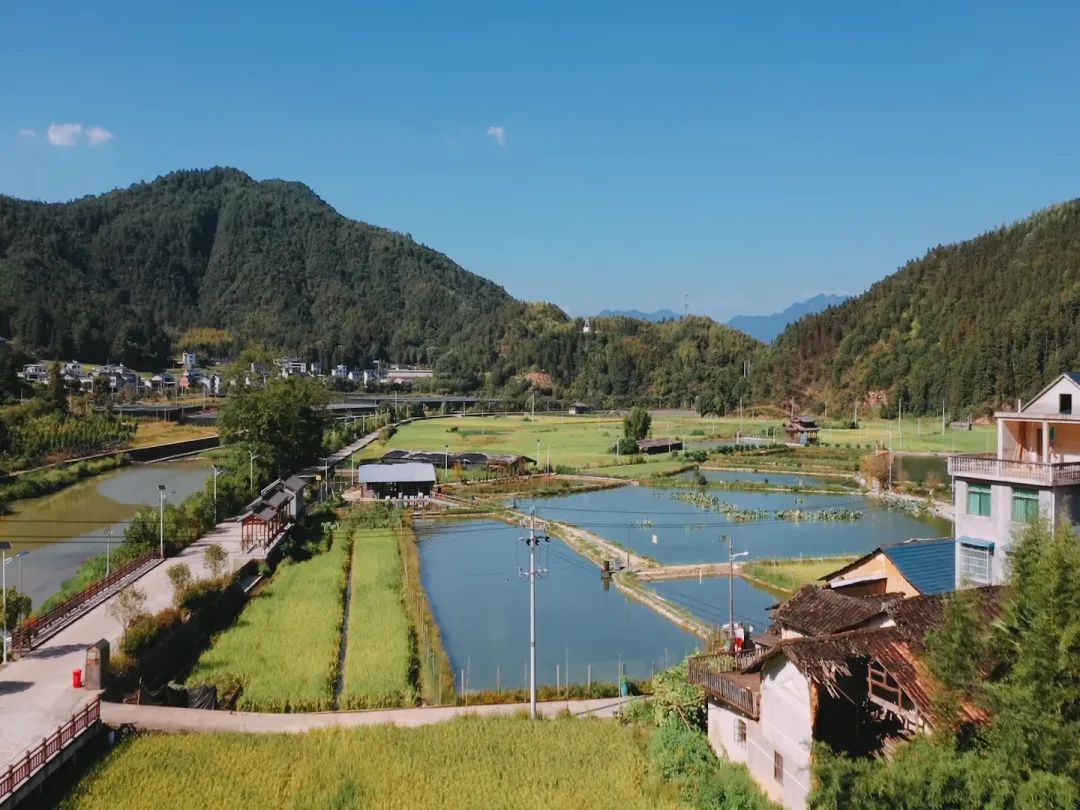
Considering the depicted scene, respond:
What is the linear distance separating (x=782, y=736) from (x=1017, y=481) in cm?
591

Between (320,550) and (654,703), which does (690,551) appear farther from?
(654,703)

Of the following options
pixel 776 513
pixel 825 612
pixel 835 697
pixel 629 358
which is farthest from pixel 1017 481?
pixel 629 358

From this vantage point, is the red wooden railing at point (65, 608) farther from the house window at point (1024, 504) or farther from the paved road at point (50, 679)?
the house window at point (1024, 504)

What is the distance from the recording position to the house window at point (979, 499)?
545 inches

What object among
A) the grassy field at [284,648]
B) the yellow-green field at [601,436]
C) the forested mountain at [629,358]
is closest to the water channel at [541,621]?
the grassy field at [284,648]

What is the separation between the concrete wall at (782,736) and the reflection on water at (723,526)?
17.2 m

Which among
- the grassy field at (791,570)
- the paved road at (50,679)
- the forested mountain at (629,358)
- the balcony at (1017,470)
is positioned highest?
the forested mountain at (629,358)

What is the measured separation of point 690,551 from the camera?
97.2 feet

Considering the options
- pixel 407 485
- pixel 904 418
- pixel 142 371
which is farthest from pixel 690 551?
pixel 142 371

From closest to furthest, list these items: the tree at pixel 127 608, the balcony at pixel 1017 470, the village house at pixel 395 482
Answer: the balcony at pixel 1017 470 < the tree at pixel 127 608 < the village house at pixel 395 482

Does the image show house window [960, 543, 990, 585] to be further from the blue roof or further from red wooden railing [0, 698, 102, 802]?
red wooden railing [0, 698, 102, 802]

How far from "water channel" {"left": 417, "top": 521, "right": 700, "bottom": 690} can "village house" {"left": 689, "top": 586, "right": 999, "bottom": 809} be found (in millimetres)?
6643

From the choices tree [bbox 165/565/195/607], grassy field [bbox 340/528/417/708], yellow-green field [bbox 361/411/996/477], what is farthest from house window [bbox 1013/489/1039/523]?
yellow-green field [bbox 361/411/996/477]

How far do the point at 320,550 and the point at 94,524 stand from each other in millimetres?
11179
